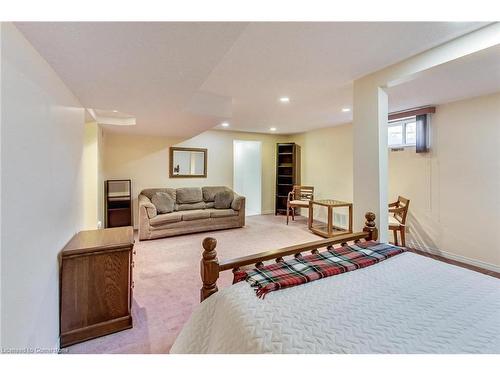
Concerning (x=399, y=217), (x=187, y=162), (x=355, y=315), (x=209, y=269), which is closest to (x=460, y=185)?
(x=399, y=217)

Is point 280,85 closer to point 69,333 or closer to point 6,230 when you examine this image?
point 6,230

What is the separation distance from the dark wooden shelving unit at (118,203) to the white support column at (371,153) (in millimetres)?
4209

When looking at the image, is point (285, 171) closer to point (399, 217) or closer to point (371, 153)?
point (399, 217)

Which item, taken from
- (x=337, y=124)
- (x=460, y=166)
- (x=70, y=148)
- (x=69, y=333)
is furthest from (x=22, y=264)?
(x=337, y=124)

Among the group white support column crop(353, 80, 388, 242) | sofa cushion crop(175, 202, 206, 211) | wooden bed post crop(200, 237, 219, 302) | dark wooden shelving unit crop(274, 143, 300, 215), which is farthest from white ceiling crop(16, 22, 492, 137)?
dark wooden shelving unit crop(274, 143, 300, 215)

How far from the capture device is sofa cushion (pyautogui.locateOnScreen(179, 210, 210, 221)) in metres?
4.52

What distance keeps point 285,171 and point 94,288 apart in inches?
217

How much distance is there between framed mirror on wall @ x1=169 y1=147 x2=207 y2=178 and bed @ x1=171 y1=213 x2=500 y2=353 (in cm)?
441

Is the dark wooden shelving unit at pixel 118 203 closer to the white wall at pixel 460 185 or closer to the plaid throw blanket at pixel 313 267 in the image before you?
the plaid throw blanket at pixel 313 267

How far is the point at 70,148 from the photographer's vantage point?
6.18ft

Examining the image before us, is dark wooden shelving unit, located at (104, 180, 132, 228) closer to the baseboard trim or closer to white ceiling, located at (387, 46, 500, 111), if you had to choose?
white ceiling, located at (387, 46, 500, 111)

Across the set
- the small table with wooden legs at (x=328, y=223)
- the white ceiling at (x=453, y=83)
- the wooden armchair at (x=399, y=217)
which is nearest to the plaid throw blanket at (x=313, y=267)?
the white ceiling at (x=453, y=83)

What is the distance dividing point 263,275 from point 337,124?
455 cm
